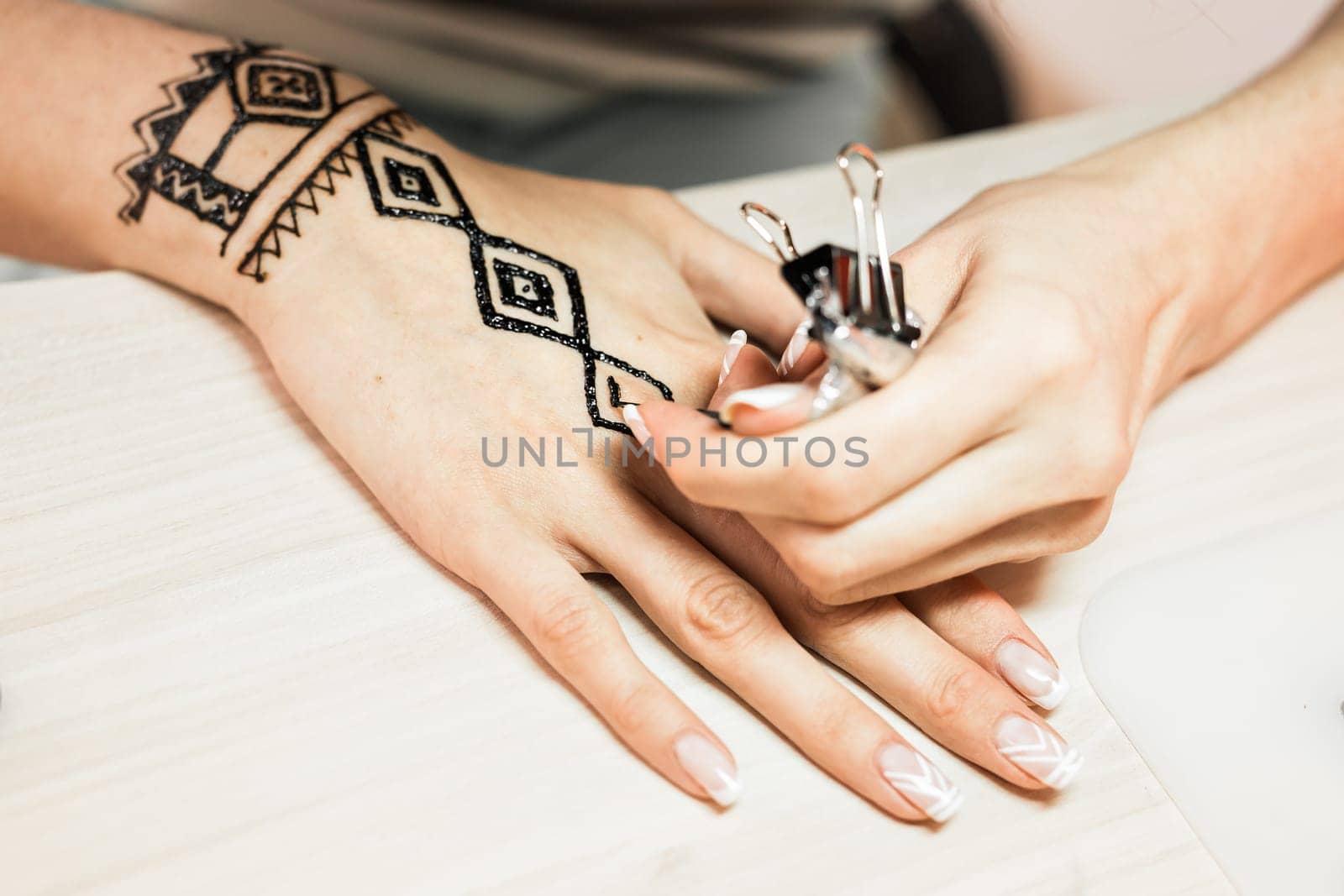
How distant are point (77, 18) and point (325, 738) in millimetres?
718

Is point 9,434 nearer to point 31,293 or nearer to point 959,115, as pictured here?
point 31,293

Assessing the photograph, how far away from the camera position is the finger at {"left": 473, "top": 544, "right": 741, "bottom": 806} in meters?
0.53

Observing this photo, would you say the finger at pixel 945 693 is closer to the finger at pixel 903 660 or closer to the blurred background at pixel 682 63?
the finger at pixel 903 660

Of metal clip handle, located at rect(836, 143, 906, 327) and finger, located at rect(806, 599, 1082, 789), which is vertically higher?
metal clip handle, located at rect(836, 143, 906, 327)

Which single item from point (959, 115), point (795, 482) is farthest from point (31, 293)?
point (959, 115)

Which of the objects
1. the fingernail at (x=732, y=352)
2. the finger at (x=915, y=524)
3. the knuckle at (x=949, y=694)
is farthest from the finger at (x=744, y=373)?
the knuckle at (x=949, y=694)

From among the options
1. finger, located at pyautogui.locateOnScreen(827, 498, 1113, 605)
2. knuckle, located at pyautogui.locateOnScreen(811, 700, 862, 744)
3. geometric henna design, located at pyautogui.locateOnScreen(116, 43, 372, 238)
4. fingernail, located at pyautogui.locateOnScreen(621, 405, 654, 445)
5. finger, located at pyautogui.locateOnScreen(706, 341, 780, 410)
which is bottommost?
knuckle, located at pyautogui.locateOnScreen(811, 700, 862, 744)

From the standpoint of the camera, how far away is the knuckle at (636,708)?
547mm

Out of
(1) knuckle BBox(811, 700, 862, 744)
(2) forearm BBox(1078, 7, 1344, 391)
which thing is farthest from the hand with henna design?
(2) forearm BBox(1078, 7, 1344, 391)

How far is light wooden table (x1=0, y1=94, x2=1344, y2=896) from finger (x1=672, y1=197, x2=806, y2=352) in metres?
0.28

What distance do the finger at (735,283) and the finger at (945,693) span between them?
0.28 m

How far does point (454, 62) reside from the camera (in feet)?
3.63

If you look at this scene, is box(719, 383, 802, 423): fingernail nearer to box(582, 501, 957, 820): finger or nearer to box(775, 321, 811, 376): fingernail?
box(775, 321, 811, 376): fingernail

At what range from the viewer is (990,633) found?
0.60 metres
